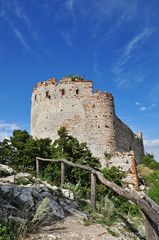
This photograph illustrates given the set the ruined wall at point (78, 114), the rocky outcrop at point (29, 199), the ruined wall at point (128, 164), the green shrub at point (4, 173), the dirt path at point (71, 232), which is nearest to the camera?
the dirt path at point (71, 232)

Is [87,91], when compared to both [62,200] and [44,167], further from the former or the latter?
[62,200]

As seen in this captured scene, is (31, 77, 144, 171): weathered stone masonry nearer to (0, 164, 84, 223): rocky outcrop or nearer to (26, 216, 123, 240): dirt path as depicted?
(0, 164, 84, 223): rocky outcrop

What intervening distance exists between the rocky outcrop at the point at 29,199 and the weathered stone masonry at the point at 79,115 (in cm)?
932

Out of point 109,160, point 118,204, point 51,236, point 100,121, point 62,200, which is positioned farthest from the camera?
point 100,121

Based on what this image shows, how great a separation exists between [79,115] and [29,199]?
11.5m

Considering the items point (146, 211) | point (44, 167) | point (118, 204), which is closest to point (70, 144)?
point (44, 167)

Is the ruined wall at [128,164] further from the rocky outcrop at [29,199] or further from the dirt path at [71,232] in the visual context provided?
the dirt path at [71,232]

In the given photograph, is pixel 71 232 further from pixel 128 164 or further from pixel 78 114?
pixel 78 114

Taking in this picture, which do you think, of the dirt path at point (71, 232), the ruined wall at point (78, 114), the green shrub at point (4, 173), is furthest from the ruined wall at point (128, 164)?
the dirt path at point (71, 232)

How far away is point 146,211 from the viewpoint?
10.4 ft

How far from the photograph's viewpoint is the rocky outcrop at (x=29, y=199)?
4457 mm

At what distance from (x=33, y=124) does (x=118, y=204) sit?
11809mm

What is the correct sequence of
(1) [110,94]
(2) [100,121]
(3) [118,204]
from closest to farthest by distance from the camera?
(3) [118,204], (2) [100,121], (1) [110,94]

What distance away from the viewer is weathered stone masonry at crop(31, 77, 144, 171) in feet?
51.9
